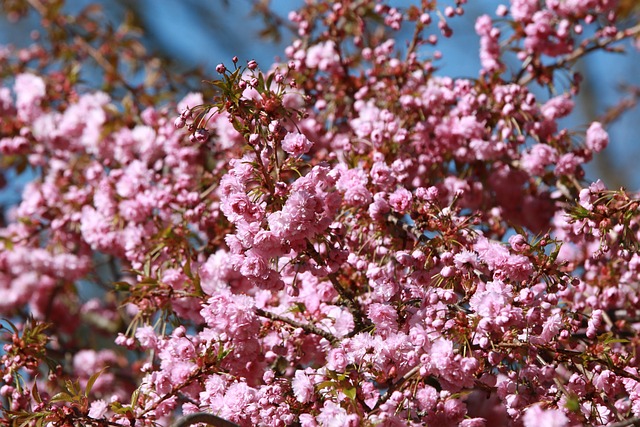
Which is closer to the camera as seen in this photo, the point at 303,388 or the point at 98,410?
the point at 303,388

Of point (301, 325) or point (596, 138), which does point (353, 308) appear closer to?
point (301, 325)

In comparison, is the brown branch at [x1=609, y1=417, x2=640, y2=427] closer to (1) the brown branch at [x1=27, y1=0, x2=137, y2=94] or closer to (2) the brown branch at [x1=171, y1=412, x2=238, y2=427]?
(2) the brown branch at [x1=171, y1=412, x2=238, y2=427]

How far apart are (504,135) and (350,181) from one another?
87cm

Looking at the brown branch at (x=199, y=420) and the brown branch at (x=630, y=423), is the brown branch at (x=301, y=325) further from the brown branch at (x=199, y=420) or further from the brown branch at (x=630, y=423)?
the brown branch at (x=630, y=423)

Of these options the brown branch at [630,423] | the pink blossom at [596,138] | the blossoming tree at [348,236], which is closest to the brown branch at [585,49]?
the blossoming tree at [348,236]

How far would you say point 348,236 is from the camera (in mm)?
2318

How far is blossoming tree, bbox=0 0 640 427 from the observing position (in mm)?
1924

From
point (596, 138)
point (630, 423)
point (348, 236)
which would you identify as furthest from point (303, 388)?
point (596, 138)

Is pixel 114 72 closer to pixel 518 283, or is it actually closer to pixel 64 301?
pixel 64 301

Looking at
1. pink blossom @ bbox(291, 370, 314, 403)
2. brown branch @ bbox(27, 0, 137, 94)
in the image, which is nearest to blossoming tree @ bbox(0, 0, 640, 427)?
pink blossom @ bbox(291, 370, 314, 403)

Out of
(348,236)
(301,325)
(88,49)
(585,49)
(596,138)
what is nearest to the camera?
(301,325)

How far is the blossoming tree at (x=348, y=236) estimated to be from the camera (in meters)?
1.92

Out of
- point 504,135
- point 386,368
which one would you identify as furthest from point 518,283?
point 504,135

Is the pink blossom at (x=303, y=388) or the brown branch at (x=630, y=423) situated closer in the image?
the brown branch at (x=630, y=423)
